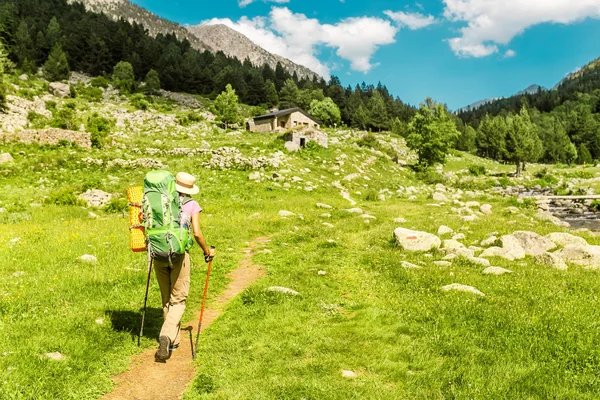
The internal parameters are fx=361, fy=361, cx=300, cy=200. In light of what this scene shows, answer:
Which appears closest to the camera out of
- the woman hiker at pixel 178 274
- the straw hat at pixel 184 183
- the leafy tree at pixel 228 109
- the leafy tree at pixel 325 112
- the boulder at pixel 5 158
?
the woman hiker at pixel 178 274

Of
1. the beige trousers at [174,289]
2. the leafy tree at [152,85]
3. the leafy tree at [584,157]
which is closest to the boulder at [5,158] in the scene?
the beige trousers at [174,289]

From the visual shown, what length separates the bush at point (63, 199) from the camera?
785 inches

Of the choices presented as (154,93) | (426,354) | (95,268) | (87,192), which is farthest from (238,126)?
(426,354)

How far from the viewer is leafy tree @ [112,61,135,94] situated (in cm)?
9086

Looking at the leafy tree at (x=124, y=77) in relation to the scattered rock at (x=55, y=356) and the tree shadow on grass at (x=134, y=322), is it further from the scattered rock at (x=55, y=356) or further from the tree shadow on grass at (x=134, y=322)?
the scattered rock at (x=55, y=356)

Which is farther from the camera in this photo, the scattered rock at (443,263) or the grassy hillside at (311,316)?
the scattered rock at (443,263)

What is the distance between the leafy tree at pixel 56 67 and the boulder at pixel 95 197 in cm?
8597

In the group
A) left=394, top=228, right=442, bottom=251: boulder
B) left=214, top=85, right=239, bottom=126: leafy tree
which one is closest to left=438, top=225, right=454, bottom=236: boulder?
left=394, top=228, right=442, bottom=251: boulder

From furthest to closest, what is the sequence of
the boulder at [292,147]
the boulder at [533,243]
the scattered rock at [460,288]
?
the boulder at [292,147] < the boulder at [533,243] < the scattered rock at [460,288]

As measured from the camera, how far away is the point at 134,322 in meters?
7.93

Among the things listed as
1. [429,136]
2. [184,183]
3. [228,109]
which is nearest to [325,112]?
[228,109]

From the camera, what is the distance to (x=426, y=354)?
6.47 meters

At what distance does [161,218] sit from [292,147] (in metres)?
33.4

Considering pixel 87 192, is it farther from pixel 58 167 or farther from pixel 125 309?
pixel 125 309
